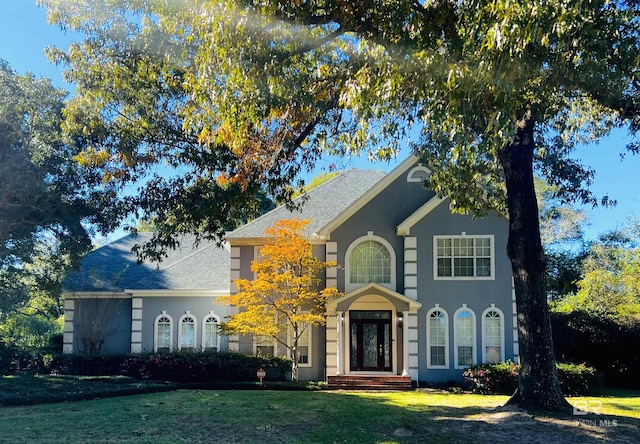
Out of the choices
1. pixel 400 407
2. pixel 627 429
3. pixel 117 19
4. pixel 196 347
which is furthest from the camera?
pixel 196 347

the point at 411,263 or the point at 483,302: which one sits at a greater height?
the point at 411,263

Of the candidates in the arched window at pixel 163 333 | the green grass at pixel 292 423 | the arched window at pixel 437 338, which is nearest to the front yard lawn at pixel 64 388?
the green grass at pixel 292 423

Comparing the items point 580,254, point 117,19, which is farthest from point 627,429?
point 580,254

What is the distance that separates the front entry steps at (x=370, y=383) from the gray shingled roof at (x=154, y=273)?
6.07 m

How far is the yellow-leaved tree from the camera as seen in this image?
65.6 ft

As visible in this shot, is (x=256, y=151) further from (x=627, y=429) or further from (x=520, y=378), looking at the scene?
(x=627, y=429)

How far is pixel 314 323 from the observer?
20.9 m

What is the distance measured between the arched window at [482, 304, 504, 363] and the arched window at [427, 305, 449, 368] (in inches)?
52.9

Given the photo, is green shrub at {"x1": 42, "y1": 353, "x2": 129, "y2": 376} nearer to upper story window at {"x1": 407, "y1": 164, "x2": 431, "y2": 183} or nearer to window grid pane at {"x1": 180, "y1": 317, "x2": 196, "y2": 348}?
window grid pane at {"x1": 180, "y1": 317, "x2": 196, "y2": 348}

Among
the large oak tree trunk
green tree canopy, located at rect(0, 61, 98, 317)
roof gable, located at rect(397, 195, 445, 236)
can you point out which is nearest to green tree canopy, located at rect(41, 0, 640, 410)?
the large oak tree trunk

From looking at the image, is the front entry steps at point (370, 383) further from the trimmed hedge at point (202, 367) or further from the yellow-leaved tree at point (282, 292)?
the trimmed hedge at point (202, 367)

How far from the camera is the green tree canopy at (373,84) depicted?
780cm

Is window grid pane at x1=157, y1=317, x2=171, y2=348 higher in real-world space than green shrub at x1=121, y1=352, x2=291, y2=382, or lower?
higher

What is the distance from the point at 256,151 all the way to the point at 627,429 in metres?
8.91
